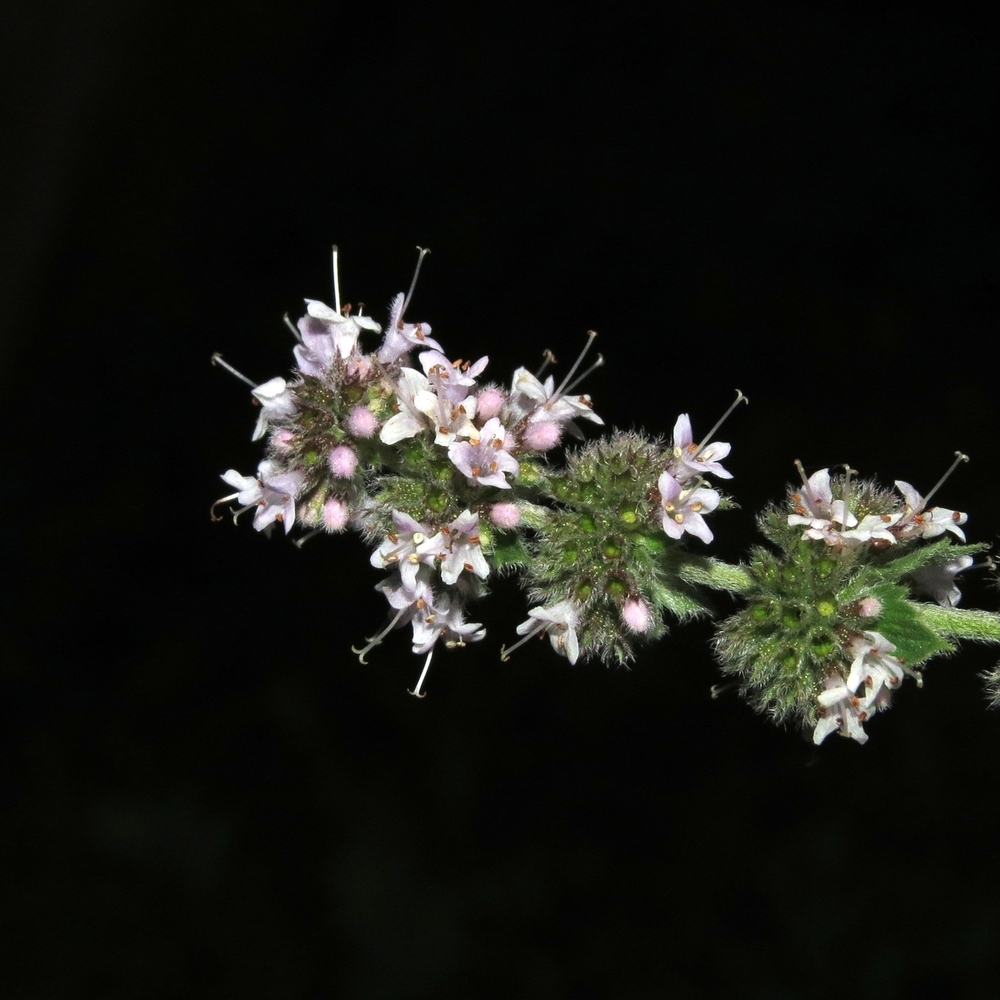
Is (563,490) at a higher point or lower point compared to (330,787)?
higher

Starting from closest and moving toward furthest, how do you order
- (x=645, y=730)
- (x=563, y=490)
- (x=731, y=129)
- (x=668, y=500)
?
1. (x=668, y=500)
2. (x=563, y=490)
3. (x=645, y=730)
4. (x=731, y=129)

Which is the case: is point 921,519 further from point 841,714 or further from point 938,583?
point 841,714

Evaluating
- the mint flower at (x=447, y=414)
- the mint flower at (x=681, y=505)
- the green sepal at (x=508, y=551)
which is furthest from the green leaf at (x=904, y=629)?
the mint flower at (x=447, y=414)

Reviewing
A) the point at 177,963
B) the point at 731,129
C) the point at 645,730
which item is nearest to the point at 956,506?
the point at 645,730

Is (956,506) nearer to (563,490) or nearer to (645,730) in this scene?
(645,730)

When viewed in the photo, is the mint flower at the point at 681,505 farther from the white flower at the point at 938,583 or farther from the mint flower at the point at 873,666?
the white flower at the point at 938,583

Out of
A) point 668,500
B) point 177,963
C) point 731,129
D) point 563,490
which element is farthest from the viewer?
point 731,129

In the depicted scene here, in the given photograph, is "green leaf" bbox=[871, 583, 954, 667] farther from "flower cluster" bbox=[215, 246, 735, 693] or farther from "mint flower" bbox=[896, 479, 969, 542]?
"flower cluster" bbox=[215, 246, 735, 693]

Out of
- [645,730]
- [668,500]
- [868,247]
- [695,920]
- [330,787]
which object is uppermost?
[868,247]
